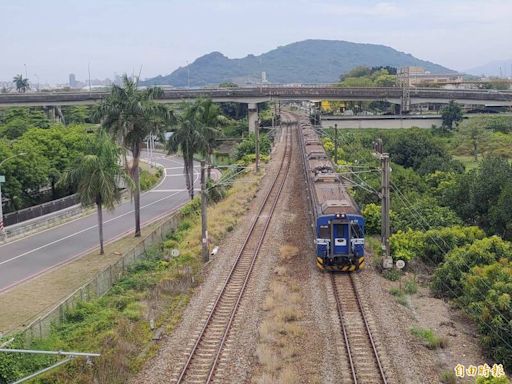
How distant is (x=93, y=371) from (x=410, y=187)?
111 ft

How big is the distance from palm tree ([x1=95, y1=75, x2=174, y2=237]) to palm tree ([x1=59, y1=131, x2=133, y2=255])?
428 cm

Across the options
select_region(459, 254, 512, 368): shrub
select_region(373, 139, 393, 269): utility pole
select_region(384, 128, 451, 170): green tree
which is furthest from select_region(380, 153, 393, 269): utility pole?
select_region(384, 128, 451, 170): green tree

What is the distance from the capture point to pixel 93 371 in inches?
681

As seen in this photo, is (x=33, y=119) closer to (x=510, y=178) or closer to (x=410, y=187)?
(x=410, y=187)

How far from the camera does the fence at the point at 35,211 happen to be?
1671 inches

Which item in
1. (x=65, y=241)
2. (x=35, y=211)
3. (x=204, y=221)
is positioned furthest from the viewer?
(x=35, y=211)

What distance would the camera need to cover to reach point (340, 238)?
2556 cm

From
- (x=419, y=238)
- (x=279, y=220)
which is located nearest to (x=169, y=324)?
(x=419, y=238)

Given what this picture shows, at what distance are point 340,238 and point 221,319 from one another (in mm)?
6935

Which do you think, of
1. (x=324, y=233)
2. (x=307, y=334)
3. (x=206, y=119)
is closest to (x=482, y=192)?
(x=324, y=233)

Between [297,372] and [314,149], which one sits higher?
[314,149]

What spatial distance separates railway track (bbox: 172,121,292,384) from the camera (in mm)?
17203

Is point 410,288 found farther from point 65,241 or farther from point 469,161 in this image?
point 469,161

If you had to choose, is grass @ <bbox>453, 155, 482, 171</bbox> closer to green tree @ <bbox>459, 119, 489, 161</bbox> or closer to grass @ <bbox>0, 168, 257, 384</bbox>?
green tree @ <bbox>459, 119, 489, 161</bbox>
